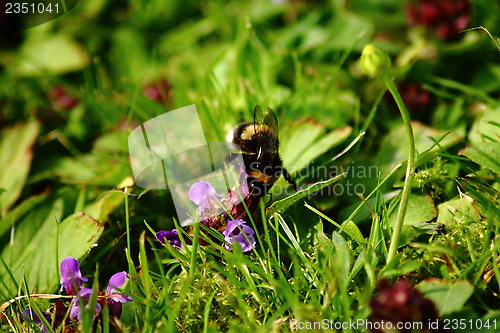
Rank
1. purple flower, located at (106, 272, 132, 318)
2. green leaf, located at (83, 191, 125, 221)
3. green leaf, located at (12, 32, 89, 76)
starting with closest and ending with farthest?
purple flower, located at (106, 272, 132, 318)
green leaf, located at (83, 191, 125, 221)
green leaf, located at (12, 32, 89, 76)

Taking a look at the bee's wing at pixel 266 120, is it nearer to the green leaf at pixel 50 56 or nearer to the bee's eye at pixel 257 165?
the bee's eye at pixel 257 165

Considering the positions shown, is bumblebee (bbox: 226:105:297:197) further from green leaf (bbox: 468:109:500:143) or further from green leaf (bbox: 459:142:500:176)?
green leaf (bbox: 468:109:500:143)

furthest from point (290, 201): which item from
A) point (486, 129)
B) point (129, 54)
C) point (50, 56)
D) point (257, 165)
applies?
point (50, 56)

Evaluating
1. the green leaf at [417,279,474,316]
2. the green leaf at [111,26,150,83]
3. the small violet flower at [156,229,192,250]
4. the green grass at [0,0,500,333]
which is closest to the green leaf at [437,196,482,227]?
the green grass at [0,0,500,333]

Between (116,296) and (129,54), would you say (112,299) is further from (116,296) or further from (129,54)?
(129,54)

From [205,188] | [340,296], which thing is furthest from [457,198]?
[205,188]

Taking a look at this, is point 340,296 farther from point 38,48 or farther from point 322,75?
point 38,48
